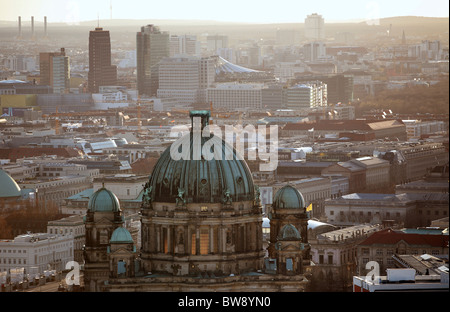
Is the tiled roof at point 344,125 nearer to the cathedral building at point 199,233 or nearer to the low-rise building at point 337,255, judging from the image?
the low-rise building at point 337,255

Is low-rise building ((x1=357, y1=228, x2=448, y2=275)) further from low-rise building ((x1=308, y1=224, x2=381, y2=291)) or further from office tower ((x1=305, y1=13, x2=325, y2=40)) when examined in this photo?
office tower ((x1=305, y1=13, x2=325, y2=40))

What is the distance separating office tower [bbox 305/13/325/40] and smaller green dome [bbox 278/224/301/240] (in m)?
93.1

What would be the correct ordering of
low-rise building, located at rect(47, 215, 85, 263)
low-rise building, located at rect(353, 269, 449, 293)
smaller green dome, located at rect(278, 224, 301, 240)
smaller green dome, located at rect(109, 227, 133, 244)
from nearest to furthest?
smaller green dome, located at rect(109, 227, 133, 244), smaller green dome, located at rect(278, 224, 301, 240), low-rise building, located at rect(353, 269, 449, 293), low-rise building, located at rect(47, 215, 85, 263)

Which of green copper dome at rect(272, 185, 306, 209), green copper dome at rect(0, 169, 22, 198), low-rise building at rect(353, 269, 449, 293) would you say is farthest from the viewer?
green copper dome at rect(0, 169, 22, 198)

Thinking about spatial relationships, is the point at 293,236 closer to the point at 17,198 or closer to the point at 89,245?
the point at 89,245

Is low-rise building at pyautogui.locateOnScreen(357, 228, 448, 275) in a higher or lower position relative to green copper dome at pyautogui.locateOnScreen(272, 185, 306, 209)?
lower

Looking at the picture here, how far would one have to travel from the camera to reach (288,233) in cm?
4512

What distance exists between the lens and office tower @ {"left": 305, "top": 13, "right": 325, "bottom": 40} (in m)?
146

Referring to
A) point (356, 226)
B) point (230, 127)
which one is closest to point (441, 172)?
point (356, 226)

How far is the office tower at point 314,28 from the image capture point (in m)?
146

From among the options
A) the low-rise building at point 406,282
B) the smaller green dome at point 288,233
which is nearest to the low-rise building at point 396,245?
the low-rise building at point 406,282

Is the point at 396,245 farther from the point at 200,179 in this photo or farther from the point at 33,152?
the point at 33,152

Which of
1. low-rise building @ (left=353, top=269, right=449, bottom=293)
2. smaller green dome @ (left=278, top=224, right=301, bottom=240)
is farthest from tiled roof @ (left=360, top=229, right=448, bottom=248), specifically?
smaller green dome @ (left=278, top=224, right=301, bottom=240)

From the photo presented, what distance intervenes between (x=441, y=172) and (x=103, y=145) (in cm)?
4196
